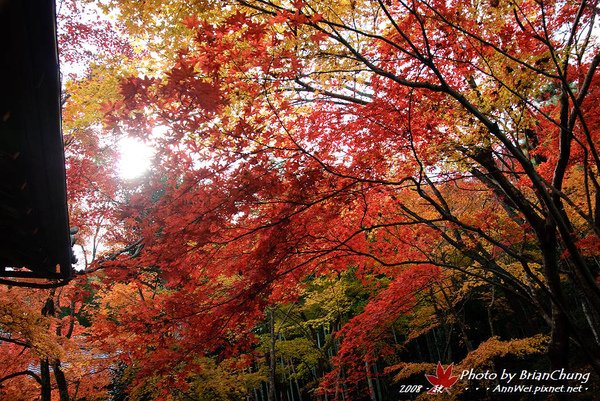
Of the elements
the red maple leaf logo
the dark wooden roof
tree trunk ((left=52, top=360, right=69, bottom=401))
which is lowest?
the red maple leaf logo

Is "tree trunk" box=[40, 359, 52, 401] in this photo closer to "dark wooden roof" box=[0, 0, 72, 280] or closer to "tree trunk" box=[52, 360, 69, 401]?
"tree trunk" box=[52, 360, 69, 401]

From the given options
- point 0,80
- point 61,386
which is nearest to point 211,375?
point 61,386

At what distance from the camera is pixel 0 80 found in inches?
59.1

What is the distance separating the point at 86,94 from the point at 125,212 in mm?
2848

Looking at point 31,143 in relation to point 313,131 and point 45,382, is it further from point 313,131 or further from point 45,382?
Answer: point 45,382

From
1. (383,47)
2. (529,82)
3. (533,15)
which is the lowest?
(529,82)

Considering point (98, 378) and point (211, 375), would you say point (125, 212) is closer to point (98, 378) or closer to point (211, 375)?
point (211, 375)

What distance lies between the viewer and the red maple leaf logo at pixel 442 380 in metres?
8.80

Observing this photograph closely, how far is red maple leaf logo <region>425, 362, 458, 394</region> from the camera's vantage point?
880 cm

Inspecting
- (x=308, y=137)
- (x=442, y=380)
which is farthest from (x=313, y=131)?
(x=442, y=380)

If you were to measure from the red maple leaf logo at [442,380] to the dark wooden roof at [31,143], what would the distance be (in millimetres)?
8997

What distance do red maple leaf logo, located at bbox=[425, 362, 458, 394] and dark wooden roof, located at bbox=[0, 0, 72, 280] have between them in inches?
354

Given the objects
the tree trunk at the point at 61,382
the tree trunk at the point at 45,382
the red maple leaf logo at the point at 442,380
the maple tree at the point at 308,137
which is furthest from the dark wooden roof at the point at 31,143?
the red maple leaf logo at the point at 442,380

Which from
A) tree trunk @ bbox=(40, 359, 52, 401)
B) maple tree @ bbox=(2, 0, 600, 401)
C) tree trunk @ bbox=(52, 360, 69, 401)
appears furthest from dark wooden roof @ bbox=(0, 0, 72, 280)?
tree trunk @ bbox=(52, 360, 69, 401)
